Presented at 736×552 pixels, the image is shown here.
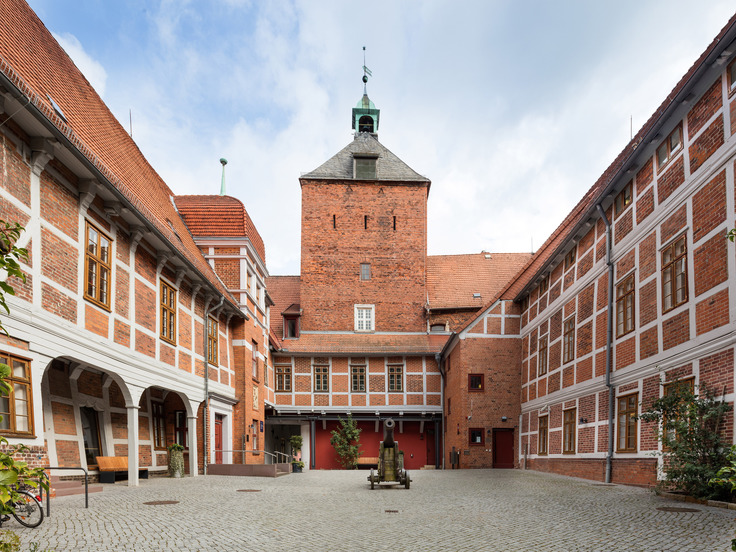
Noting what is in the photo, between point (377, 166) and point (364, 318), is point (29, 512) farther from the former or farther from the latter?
point (377, 166)

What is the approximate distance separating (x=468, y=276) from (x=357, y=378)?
8.42 m

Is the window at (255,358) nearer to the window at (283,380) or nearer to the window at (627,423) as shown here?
the window at (283,380)

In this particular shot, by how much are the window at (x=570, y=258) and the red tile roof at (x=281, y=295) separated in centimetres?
1713

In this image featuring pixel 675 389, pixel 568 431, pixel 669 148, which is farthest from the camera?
pixel 568 431

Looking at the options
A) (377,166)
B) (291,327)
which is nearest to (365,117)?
(377,166)

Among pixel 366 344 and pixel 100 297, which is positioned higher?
pixel 100 297

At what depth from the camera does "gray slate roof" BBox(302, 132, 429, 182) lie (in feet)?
113

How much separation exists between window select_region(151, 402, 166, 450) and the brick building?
0.26 ft

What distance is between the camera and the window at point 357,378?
32.2 meters

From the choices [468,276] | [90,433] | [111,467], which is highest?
[468,276]

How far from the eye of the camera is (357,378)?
32406 millimetres

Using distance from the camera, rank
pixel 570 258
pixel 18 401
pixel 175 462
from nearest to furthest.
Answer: pixel 18 401
pixel 175 462
pixel 570 258

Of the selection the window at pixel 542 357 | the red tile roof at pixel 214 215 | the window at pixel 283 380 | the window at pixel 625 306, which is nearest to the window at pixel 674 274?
the window at pixel 625 306

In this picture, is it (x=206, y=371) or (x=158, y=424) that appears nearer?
(x=158, y=424)
